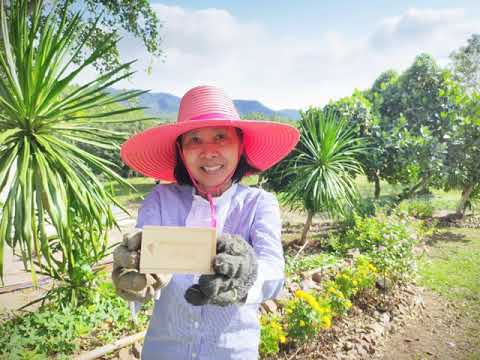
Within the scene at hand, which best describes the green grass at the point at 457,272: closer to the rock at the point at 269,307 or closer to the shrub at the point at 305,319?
the shrub at the point at 305,319

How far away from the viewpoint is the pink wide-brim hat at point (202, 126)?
4.99ft

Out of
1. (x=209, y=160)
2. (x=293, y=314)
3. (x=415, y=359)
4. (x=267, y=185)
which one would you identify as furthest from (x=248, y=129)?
(x=267, y=185)

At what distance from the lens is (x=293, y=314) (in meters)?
2.86

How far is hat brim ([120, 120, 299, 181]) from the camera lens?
158 centimetres

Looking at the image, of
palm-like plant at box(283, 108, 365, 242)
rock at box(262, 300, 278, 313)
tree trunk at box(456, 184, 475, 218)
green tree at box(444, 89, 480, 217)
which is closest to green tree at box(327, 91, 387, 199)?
palm-like plant at box(283, 108, 365, 242)

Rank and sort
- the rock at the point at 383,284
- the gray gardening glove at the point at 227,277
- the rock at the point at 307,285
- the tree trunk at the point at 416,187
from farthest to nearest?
the tree trunk at the point at 416,187 → the rock at the point at 383,284 → the rock at the point at 307,285 → the gray gardening glove at the point at 227,277

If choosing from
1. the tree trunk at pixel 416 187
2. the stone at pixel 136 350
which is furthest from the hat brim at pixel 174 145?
the tree trunk at pixel 416 187

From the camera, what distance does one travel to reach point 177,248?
1091 millimetres

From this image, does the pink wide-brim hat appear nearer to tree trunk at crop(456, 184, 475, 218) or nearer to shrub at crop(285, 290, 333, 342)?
shrub at crop(285, 290, 333, 342)

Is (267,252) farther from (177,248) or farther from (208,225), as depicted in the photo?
(177,248)

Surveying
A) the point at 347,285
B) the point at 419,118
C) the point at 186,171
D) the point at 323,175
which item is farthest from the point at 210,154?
the point at 419,118

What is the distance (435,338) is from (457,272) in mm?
2368

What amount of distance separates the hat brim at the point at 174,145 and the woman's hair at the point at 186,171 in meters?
0.04

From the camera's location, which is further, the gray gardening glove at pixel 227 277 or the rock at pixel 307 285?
the rock at pixel 307 285
